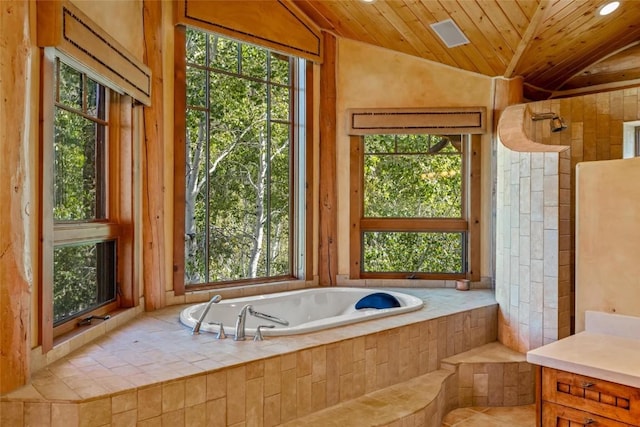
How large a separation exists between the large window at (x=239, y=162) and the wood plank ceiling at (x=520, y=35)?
0.71 m

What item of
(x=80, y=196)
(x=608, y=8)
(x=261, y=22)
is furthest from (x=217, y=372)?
(x=608, y=8)

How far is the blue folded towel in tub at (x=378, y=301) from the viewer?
3609 mm

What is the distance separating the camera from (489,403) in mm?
3219

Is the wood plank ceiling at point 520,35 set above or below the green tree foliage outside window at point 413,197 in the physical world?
above

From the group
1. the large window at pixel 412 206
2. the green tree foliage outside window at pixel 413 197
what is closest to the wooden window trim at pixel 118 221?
the large window at pixel 412 206

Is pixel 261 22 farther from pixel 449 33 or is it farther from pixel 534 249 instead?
pixel 534 249

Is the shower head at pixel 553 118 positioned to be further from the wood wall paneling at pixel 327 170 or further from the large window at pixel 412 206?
the wood wall paneling at pixel 327 170

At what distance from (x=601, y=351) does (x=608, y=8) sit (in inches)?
103

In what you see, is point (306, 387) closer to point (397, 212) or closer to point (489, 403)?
point (489, 403)

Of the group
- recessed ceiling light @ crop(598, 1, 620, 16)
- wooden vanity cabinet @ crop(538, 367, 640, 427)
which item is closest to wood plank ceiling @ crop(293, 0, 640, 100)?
recessed ceiling light @ crop(598, 1, 620, 16)

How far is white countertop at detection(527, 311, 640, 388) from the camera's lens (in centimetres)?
156

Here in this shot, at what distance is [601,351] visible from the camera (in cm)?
178

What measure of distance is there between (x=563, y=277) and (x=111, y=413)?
2.71 meters

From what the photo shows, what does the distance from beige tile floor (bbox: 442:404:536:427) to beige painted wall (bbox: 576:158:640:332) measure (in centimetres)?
108
